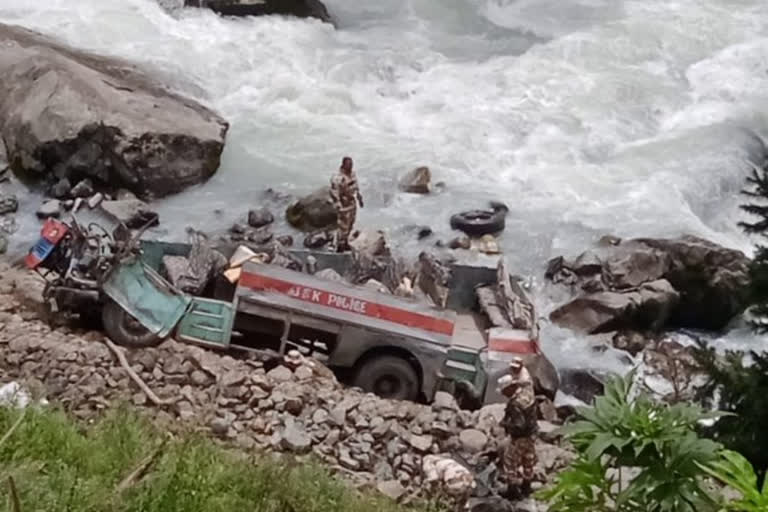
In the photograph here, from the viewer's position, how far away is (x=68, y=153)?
14.2 metres

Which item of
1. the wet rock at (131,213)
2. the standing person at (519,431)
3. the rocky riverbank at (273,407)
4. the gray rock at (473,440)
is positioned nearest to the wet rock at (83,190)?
the wet rock at (131,213)

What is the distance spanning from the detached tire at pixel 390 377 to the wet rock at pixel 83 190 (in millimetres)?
5650

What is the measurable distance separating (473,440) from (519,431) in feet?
3.18

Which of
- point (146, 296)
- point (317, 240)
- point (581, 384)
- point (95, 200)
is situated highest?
point (146, 296)

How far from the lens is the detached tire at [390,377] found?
992 cm

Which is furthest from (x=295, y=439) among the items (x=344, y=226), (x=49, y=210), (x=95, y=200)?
(x=49, y=210)

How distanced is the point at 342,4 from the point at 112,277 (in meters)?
12.7

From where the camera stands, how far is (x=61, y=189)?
1392cm

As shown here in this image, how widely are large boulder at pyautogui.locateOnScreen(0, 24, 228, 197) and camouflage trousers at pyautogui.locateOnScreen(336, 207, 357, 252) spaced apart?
3.44 m

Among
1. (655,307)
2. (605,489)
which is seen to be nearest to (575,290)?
(655,307)

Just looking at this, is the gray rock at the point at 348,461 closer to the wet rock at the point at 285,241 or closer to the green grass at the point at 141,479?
the green grass at the point at 141,479

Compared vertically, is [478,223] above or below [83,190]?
below

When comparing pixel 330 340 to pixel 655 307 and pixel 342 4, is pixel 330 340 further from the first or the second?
pixel 342 4

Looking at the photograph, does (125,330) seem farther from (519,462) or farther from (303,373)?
(519,462)
